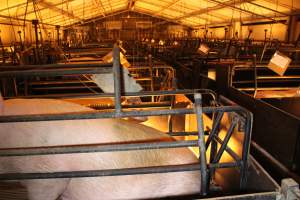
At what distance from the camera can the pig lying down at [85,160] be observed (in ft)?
4.92

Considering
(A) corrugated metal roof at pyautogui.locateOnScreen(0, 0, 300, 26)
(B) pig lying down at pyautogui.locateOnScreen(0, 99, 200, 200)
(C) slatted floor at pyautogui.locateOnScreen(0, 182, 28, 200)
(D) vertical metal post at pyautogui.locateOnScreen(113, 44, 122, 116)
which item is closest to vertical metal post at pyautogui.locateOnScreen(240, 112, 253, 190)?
(B) pig lying down at pyautogui.locateOnScreen(0, 99, 200, 200)

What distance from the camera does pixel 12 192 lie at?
6.82ft

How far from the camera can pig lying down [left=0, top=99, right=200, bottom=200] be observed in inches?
59.1

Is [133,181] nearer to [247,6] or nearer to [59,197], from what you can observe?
[59,197]

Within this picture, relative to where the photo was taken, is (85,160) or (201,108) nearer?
(201,108)

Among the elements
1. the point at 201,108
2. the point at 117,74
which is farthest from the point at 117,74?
the point at 201,108

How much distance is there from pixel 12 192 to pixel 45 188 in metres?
0.82

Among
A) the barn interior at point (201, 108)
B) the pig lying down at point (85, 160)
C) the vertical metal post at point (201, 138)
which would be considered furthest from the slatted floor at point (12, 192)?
the vertical metal post at point (201, 138)

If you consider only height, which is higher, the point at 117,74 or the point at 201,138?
the point at 117,74

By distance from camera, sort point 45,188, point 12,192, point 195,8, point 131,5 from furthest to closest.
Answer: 1. point 131,5
2. point 195,8
3. point 12,192
4. point 45,188

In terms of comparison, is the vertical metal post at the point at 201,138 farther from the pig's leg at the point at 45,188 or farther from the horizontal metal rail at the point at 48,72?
the pig's leg at the point at 45,188

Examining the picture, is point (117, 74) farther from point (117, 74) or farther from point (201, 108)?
point (201, 108)

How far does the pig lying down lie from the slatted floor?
61 centimetres

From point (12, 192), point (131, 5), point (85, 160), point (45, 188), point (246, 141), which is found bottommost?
point (12, 192)
